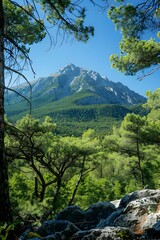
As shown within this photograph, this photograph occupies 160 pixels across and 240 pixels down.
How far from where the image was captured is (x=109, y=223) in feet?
14.2

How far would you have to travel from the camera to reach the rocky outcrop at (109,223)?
3.18 meters

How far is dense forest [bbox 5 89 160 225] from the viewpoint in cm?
1212

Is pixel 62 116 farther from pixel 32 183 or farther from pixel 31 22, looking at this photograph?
pixel 31 22

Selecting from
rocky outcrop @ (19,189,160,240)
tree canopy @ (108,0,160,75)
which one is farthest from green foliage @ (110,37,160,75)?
rocky outcrop @ (19,189,160,240)

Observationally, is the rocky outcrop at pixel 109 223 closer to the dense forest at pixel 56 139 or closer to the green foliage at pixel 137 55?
the dense forest at pixel 56 139

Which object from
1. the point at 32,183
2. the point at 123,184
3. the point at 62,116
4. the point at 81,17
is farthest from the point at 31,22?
the point at 62,116

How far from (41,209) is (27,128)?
3.94 m

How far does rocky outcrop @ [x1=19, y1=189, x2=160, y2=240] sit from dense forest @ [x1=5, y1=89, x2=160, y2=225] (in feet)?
9.81

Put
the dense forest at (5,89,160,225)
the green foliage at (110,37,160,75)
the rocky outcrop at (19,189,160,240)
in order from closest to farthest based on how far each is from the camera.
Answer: the rocky outcrop at (19,189,160,240) → the green foliage at (110,37,160,75) → the dense forest at (5,89,160,225)

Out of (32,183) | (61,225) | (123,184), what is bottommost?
(123,184)

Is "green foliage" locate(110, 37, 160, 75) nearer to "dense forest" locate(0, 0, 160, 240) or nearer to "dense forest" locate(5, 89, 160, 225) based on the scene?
"dense forest" locate(0, 0, 160, 240)

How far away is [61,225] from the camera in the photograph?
4.35 m

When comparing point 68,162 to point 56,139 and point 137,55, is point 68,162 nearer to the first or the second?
point 56,139

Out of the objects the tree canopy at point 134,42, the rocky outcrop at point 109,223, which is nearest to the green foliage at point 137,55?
the tree canopy at point 134,42
